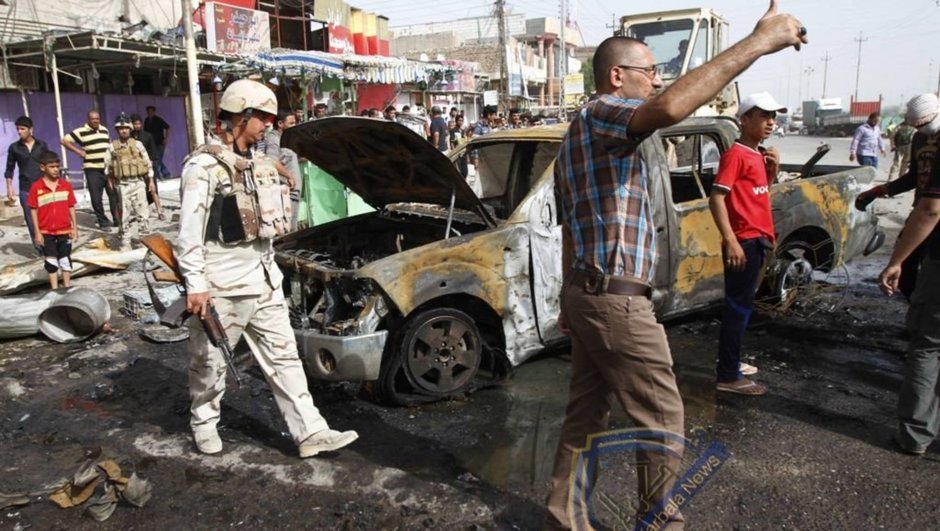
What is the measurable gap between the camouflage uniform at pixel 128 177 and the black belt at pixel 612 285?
869cm

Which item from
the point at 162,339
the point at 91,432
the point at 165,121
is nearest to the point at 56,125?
the point at 165,121

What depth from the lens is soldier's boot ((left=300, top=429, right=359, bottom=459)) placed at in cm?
346

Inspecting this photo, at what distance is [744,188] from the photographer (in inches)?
155

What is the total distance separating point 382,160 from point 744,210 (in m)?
2.31

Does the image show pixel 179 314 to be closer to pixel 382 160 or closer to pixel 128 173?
pixel 382 160

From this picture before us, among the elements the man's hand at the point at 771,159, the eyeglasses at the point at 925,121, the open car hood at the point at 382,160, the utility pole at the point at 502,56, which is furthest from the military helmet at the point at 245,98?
the utility pole at the point at 502,56

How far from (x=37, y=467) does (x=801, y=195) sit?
215 inches

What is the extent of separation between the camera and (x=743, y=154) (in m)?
3.92

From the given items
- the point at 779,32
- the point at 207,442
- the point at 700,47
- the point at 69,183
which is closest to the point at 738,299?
the point at 779,32

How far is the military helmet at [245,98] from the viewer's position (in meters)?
3.28

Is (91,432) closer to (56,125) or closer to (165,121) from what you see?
(56,125)

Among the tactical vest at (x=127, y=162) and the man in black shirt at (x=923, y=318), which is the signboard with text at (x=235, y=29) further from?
the man in black shirt at (x=923, y=318)

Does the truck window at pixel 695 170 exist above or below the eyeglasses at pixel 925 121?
below

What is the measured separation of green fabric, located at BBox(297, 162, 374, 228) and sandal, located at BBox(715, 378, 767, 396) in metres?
6.46
